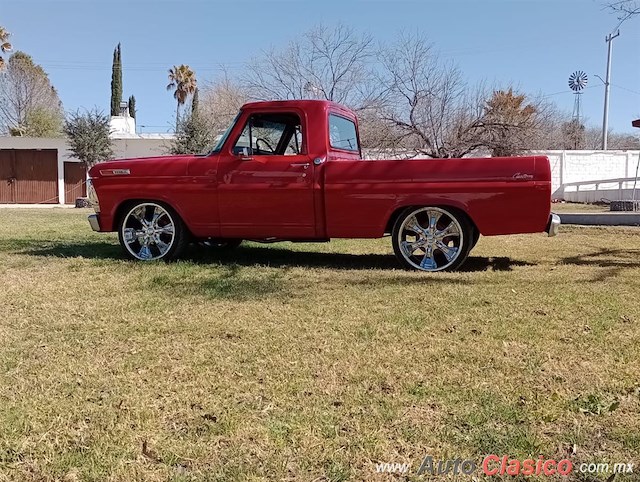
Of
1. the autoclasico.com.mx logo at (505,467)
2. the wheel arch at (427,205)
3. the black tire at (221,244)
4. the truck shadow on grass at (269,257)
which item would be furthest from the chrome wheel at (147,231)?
the autoclasico.com.mx logo at (505,467)

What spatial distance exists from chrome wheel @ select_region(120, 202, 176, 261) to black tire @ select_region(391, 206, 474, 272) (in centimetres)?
283

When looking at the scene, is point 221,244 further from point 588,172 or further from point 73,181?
point 73,181

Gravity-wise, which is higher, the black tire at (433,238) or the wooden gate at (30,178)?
the wooden gate at (30,178)

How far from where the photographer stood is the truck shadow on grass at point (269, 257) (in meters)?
6.87

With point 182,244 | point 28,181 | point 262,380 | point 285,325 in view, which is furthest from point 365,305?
point 28,181

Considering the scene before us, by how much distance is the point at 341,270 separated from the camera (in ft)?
21.3

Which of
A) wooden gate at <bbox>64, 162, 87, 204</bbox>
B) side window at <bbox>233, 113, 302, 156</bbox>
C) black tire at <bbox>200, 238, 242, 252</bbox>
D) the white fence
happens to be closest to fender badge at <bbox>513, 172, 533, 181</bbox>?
side window at <bbox>233, 113, 302, 156</bbox>

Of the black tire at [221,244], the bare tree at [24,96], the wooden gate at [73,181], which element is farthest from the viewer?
the bare tree at [24,96]

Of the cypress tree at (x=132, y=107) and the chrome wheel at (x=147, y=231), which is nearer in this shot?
the chrome wheel at (x=147, y=231)

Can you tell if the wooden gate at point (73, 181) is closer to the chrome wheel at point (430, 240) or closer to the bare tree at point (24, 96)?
the bare tree at point (24, 96)

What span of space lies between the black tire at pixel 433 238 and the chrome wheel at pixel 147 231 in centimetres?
283

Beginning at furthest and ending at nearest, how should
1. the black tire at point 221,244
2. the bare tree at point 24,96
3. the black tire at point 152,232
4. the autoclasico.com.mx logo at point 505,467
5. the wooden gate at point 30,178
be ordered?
the bare tree at point 24,96, the wooden gate at point 30,178, the black tire at point 221,244, the black tire at point 152,232, the autoclasico.com.mx logo at point 505,467

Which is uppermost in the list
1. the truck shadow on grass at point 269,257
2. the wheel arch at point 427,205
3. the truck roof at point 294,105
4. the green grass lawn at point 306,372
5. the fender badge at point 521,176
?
the truck roof at point 294,105

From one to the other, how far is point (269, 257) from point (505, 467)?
5548 mm
